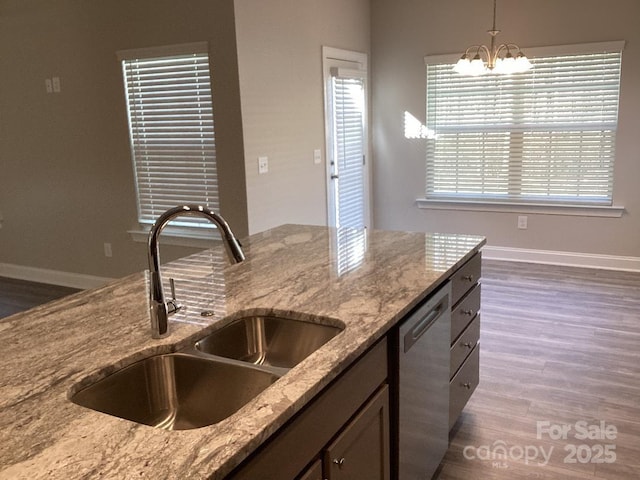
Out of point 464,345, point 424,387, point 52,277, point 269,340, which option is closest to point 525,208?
point 464,345

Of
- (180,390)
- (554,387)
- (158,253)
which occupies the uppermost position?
(158,253)

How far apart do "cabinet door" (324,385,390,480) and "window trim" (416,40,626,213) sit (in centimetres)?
436

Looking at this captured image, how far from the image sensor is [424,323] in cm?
203

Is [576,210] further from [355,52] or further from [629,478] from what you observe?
[629,478]

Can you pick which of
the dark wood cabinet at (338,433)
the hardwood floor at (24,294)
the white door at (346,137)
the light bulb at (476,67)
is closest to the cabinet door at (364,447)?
the dark wood cabinet at (338,433)

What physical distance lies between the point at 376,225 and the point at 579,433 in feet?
13.1

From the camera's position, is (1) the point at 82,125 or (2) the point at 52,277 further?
(2) the point at 52,277

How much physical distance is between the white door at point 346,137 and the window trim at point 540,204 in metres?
0.67

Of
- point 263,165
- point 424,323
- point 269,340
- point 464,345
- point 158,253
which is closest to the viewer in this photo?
point 158,253

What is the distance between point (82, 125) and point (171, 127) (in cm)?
95

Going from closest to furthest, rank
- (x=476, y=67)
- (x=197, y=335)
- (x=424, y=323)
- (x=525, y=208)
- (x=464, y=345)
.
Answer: (x=197, y=335)
(x=424, y=323)
(x=464, y=345)
(x=476, y=67)
(x=525, y=208)

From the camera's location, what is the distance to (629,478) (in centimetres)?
239

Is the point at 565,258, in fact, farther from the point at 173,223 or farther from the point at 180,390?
the point at 180,390

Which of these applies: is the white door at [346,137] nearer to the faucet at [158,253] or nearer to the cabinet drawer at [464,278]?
the cabinet drawer at [464,278]
